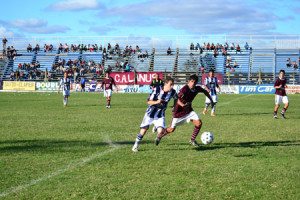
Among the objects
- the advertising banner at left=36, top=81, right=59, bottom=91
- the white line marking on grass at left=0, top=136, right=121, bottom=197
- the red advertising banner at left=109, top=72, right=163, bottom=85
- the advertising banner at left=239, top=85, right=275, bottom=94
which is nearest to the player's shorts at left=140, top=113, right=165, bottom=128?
the white line marking on grass at left=0, top=136, right=121, bottom=197

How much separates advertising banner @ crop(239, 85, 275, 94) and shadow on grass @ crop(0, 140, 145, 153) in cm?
3717

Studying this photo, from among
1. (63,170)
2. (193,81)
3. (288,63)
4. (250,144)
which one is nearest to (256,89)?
(288,63)

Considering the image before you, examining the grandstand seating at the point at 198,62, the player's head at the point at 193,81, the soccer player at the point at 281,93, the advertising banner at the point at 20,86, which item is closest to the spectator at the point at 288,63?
the grandstand seating at the point at 198,62

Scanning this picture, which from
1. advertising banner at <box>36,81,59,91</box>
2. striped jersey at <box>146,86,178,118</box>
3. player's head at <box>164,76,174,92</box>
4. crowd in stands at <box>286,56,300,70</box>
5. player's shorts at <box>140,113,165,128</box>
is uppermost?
crowd in stands at <box>286,56,300,70</box>

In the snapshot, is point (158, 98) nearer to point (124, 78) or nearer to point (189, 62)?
point (124, 78)

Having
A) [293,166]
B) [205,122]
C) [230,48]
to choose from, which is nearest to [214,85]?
[205,122]

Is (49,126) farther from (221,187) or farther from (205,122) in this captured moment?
(221,187)

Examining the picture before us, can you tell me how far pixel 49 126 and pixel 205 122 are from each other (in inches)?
239

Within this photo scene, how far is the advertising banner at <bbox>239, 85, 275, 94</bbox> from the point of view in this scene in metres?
45.1

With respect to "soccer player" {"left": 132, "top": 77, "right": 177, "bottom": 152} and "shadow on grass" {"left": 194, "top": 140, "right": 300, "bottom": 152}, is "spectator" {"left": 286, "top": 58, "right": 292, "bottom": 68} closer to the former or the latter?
"shadow on grass" {"left": 194, "top": 140, "right": 300, "bottom": 152}

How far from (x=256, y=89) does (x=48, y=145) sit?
38.7 meters

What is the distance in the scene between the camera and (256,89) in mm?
45719

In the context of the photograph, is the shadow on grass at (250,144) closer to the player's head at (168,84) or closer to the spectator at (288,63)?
the player's head at (168,84)

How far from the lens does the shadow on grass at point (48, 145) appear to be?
9.62 meters
